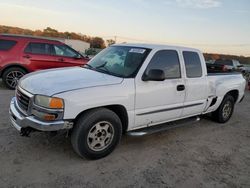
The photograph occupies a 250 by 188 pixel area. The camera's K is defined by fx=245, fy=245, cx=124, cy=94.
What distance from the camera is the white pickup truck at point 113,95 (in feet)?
11.0

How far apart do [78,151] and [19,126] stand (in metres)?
0.91

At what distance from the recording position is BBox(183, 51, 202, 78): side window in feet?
15.9

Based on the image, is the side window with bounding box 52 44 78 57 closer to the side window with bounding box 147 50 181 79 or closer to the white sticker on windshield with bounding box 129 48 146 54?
the white sticker on windshield with bounding box 129 48 146 54

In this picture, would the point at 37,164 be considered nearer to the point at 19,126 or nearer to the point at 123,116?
the point at 19,126

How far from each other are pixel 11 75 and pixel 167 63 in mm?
6186

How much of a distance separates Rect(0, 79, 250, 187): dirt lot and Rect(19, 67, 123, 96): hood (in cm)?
105

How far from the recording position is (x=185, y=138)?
5.06 m

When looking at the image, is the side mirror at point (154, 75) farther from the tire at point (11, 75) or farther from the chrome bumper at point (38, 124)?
the tire at point (11, 75)

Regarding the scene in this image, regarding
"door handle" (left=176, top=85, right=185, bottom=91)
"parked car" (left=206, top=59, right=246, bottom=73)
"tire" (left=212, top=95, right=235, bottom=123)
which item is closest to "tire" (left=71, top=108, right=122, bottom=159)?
"door handle" (left=176, top=85, right=185, bottom=91)

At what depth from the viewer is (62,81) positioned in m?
3.61

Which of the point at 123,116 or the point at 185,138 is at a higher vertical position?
the point at 123,116

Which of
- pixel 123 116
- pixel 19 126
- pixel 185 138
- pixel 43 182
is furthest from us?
pixel 185 138

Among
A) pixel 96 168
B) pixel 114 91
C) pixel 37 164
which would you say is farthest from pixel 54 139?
pixel 114 91

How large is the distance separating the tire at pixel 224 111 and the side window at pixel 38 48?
20.4ft
